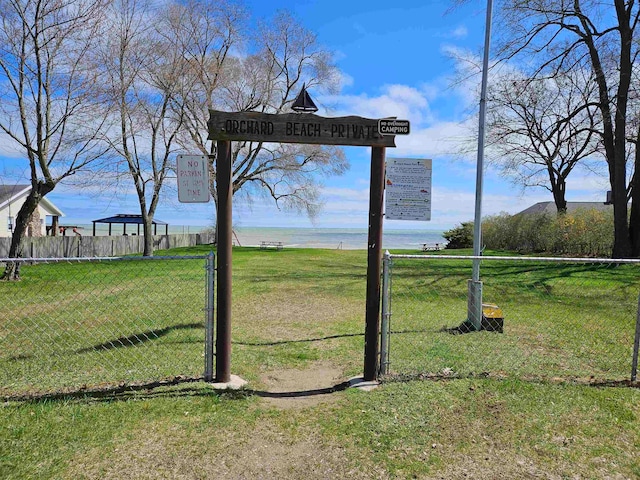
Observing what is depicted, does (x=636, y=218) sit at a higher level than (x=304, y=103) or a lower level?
lower

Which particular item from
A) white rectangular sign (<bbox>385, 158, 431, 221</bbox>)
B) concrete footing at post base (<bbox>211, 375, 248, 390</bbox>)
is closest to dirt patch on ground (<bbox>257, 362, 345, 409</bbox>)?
concrete footing at post base (<bbox>211, 375, 248, 390</bbox>)

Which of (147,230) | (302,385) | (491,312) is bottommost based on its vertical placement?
(302,385)

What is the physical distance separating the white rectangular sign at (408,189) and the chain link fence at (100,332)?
6.40 feet

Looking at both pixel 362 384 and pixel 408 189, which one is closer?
pixel 362 384

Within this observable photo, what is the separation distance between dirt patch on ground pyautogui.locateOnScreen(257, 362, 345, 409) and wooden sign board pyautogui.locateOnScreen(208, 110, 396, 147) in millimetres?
2460

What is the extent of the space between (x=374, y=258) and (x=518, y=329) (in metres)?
3.59

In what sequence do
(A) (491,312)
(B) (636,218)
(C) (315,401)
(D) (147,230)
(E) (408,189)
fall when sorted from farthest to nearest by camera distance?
(D) (147,230)
(B) (636,218)
(A) (491,312)
(E) (408,189)
(C) (315,401)

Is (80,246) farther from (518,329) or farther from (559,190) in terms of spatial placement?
(559,190)

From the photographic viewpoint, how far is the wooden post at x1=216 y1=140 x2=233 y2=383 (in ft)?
13.7

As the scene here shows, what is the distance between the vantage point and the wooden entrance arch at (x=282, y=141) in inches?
163

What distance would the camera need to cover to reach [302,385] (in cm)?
439

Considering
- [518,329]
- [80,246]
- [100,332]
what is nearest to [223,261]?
[100,332]

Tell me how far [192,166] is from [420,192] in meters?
2.30

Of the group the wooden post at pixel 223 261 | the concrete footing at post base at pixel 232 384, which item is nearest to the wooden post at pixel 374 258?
the concrete footing at post base at pixel 232 384
